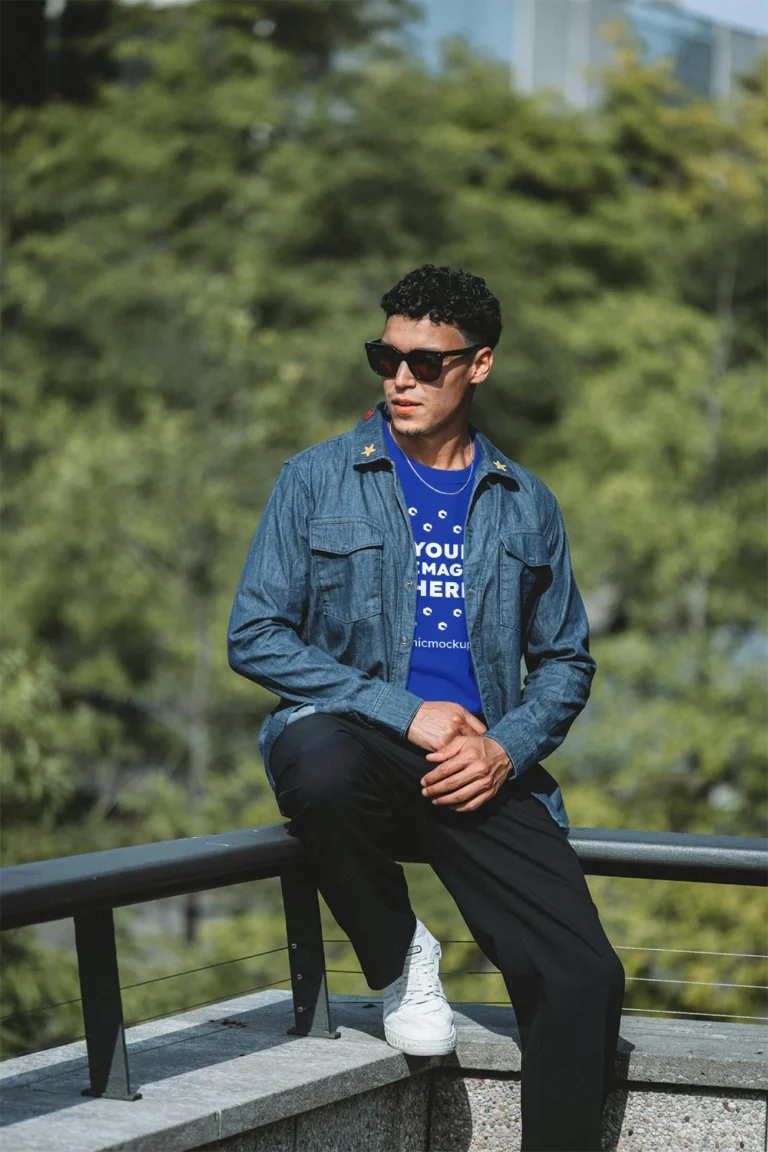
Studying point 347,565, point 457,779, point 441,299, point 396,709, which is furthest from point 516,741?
point 441,299

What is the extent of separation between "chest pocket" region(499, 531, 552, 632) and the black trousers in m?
0.37

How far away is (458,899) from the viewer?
3238mm

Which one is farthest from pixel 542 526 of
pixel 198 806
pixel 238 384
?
pixel 238 384

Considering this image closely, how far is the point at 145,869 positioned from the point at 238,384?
60.7 ft

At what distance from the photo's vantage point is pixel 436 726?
3105 mm

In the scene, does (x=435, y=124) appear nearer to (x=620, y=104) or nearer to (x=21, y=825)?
(x=620, y=104)

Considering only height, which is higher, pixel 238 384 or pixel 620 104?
pixel 620 104

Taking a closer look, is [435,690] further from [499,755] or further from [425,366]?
[425,366]

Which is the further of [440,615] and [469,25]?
[469,25]

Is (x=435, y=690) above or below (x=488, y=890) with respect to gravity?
above

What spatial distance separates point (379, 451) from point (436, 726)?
0.62 m

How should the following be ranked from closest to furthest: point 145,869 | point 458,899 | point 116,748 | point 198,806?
point 145,869 → point 458,899 → point 198,806 → point 116,748

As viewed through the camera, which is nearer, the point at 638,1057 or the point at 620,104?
the point at 638,1057

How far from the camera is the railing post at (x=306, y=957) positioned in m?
3.28
